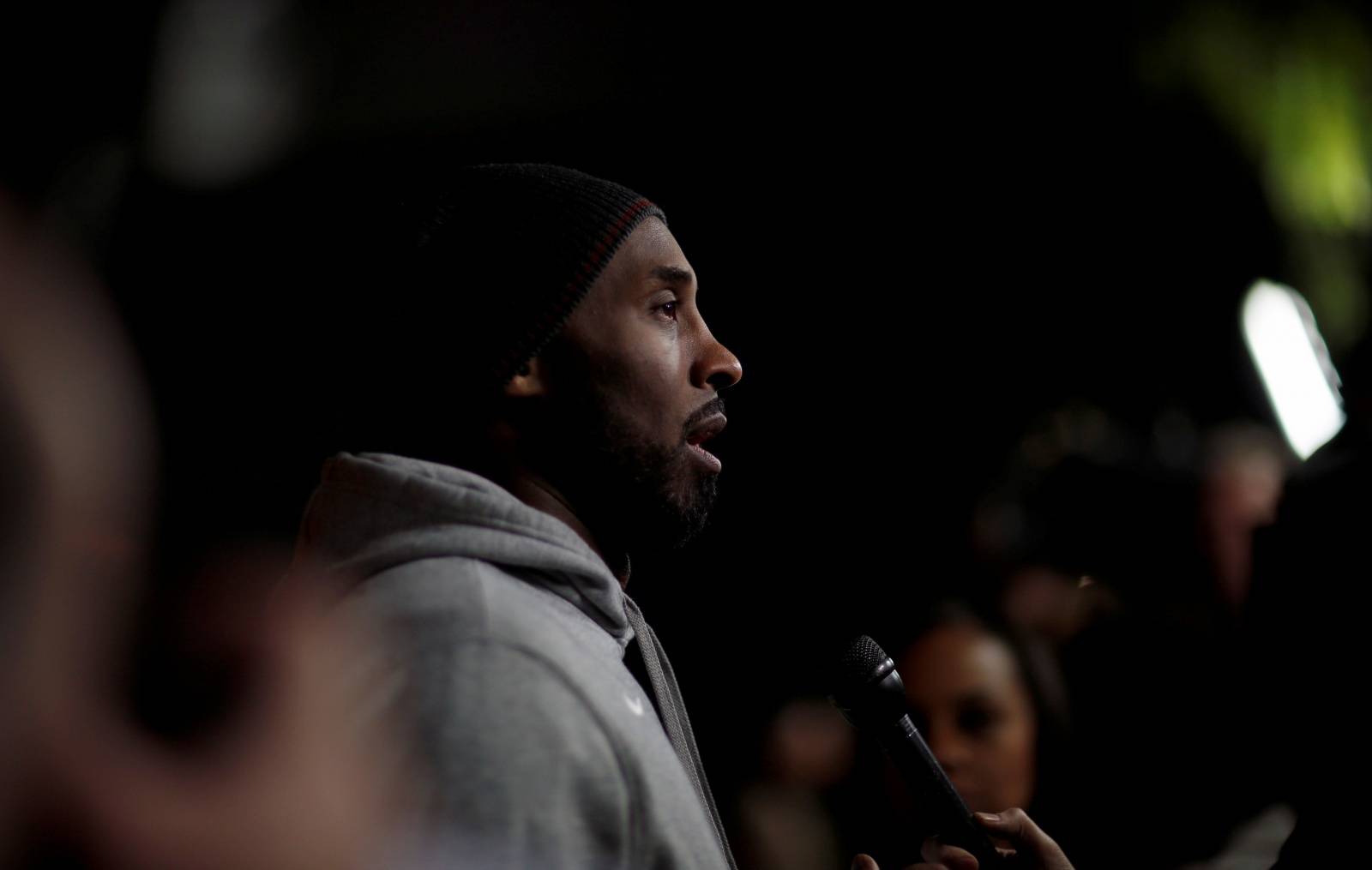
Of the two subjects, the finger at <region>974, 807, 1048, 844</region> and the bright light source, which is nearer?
the finger at <region>974, 807, 1048, 844</region>

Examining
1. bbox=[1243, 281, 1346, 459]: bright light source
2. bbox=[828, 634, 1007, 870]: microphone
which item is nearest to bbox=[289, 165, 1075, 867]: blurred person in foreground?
bbox=[828, 634, 1007, 870]: microphone

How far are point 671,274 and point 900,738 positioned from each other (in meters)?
0.84

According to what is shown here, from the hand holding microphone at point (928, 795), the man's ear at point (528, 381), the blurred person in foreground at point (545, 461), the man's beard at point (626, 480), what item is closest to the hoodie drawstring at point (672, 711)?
the blurred person in foreground at point (545, 461)

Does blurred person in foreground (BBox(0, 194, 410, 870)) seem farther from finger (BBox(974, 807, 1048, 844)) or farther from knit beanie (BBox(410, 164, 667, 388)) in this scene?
finger (BBox(974, 807, 1048, 844))

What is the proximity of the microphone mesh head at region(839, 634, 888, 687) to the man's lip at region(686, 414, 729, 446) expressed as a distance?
41 centimetres

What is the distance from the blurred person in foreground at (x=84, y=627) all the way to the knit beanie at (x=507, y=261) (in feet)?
3.56

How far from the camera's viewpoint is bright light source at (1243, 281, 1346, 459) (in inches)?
230

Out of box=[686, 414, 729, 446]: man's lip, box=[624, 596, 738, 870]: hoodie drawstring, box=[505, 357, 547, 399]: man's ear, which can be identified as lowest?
box=[624, 596, 738, 870]: hoodie drawstring

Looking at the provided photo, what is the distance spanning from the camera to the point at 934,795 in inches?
68.5

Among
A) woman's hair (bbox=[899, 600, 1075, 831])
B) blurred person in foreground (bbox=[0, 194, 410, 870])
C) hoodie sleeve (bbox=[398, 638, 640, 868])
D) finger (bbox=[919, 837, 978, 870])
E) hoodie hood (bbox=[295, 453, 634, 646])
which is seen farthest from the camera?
woman's hair (bbox=[899, 600, 1075, 831])

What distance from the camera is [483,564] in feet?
4.76

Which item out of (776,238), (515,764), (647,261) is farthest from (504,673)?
(776,238)

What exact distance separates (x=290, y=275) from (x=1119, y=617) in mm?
2730

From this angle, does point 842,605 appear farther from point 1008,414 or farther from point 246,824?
point 1008,414
